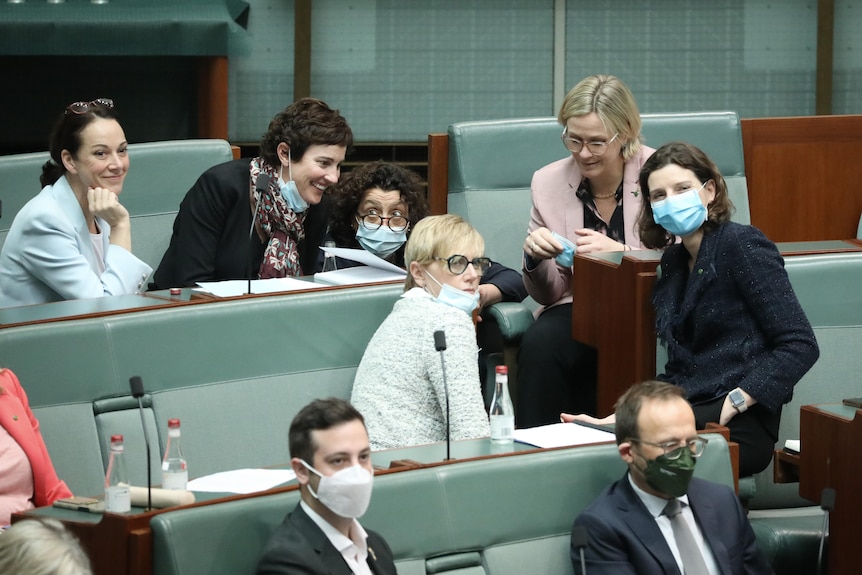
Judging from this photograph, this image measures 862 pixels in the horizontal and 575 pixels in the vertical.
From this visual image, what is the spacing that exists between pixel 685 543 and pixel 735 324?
1.87 ft

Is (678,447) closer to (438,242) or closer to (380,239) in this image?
(438,242)

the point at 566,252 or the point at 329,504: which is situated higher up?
the point at 566,252

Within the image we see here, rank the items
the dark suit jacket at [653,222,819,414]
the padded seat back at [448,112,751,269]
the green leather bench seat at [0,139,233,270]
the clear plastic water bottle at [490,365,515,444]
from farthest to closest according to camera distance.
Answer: the padded seat back at [448,112,751,269], the green leather bench seat at [0,139,233,270], the dark suit jacket at [653,222,819,414], the clear plastic water bottle at [490,365,515,444]

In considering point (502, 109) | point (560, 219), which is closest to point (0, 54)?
point (502, 109)

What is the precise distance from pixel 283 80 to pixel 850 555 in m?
3.23

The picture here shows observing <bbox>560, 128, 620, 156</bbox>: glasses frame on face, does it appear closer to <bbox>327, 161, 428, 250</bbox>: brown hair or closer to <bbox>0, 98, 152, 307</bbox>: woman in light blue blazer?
<bbox>327, 161, 428, 250</bbox>: brown hair

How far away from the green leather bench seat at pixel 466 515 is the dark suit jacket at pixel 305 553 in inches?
2.2

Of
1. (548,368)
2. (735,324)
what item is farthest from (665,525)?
(548,368)

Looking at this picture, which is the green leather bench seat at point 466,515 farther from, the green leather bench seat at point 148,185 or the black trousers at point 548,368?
the green leather bench seat at point 148,185

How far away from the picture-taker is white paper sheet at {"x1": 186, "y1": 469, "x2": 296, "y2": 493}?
183 centimetres

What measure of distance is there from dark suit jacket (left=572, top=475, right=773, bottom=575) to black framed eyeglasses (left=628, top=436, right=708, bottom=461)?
2.5 inches

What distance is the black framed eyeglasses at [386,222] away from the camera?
301 centimetres

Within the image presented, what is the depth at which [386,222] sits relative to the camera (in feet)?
9.91

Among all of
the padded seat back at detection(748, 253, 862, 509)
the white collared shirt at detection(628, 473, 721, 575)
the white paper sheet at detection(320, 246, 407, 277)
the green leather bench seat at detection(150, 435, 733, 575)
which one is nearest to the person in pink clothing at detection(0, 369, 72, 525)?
the green leather bench seat at detection(150, 435, 733, 575)
